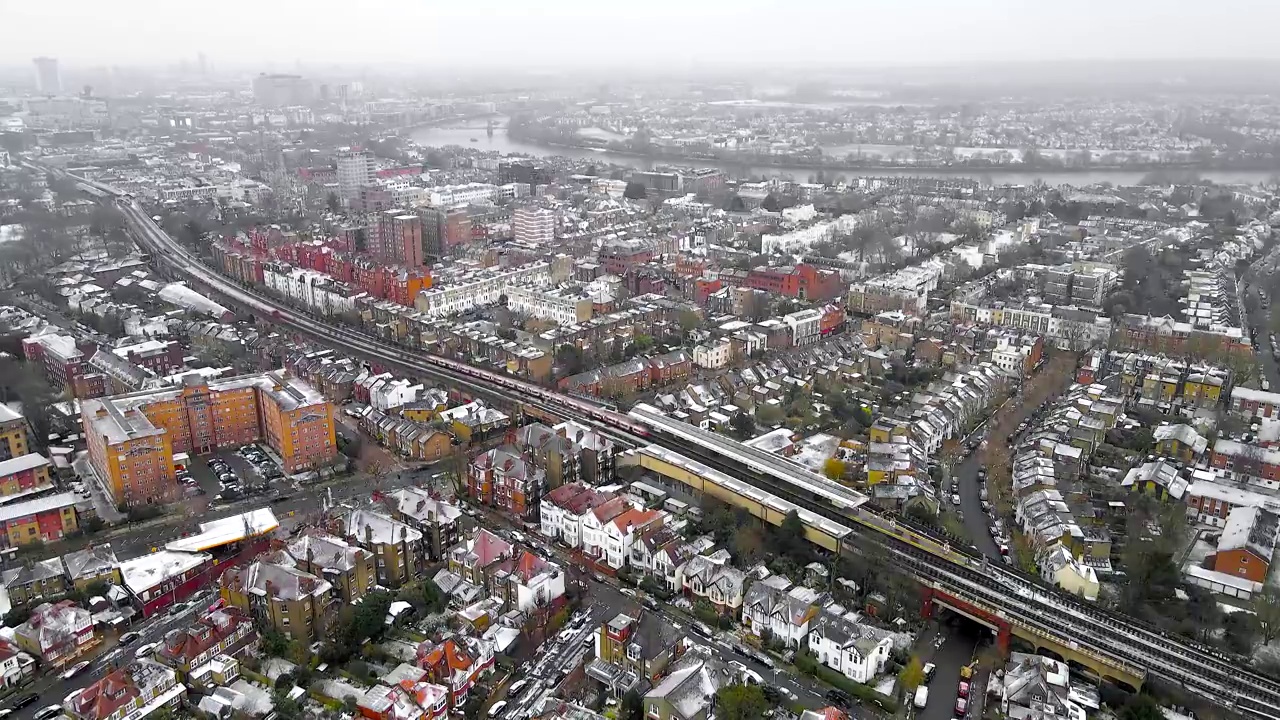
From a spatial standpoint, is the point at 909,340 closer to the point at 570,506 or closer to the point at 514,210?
the point at 570,506

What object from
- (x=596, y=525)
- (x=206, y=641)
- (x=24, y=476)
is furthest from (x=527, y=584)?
(x=24, y=476)

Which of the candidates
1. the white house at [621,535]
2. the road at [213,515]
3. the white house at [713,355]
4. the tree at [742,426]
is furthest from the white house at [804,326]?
the white house at [621,535]

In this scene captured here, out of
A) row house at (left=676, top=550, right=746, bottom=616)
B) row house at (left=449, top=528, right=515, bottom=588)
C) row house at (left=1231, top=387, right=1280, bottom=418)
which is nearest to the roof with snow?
row house at (left=449, top=528, right=515, bottom=588)

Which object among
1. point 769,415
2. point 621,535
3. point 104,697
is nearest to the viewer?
point 104,697

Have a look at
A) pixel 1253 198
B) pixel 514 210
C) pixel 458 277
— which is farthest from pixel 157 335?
pixel 1253 198

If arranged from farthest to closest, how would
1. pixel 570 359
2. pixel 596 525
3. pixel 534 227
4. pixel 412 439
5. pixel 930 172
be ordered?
pixel 930 172 → pixel 534 227 → pixel 570 359 → pixel 412 439 → pixel 596 525

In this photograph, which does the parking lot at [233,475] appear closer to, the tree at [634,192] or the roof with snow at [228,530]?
the roof with snow at [228,530]

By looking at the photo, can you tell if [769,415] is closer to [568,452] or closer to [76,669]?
[568,452]

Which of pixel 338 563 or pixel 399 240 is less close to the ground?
pixel 399 240

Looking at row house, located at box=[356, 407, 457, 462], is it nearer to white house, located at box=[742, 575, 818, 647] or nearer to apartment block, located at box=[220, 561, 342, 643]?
apartment block, located at box=[220, 561, 342, 643]
